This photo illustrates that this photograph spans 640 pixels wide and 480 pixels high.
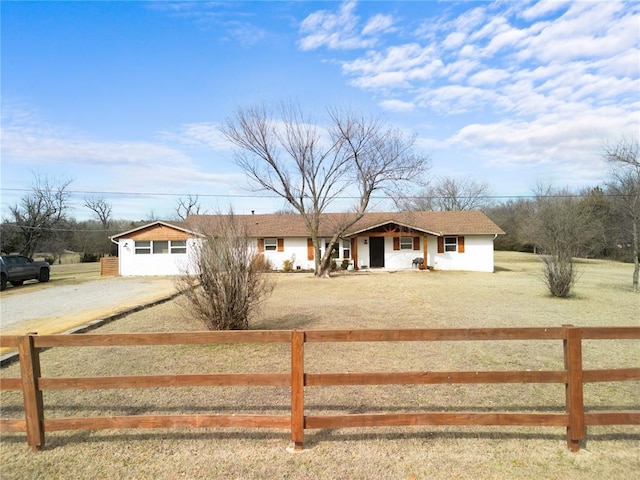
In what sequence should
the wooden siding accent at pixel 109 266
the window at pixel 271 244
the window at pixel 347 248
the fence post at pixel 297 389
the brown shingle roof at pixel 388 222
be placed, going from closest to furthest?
the fence post at pixel 297 389, the wooden siding accent at pixel 109 266, the brown shingle roof at pixel 388 222, the window at pixel 347 248, the window at pixel 271 244

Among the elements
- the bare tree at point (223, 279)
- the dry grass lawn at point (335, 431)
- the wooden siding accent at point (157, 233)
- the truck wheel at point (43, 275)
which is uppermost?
the wooden siding accent at point (157, 233)

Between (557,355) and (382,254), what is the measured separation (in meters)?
20.2

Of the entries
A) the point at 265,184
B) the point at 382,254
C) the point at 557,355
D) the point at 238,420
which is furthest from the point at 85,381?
the point at 382,254

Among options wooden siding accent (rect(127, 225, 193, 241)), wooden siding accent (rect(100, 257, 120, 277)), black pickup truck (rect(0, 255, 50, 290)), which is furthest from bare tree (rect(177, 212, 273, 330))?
wooden siding accent (rect(100, 257, 120, 277))

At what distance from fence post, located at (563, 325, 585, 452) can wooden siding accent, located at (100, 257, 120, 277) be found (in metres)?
26.8

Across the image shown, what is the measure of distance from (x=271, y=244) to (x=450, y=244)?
487 inches

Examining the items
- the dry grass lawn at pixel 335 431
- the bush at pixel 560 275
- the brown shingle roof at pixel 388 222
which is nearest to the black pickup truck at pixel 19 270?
the brown shingle roof at pixel 388 222

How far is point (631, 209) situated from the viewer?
14.3 meters

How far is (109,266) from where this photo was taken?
25281 mm

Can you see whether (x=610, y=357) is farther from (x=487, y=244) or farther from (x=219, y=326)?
(x=487, y=244)

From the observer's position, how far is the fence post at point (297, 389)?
10.2ft

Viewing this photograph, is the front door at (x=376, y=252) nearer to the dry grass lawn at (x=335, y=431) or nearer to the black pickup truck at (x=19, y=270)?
the black pickup truck at (x=19, y=270)

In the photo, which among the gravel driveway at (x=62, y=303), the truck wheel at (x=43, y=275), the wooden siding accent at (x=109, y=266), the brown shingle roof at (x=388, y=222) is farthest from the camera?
the brown shingle roof at (x=388, y=222)

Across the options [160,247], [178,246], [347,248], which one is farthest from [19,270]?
[347,248]
